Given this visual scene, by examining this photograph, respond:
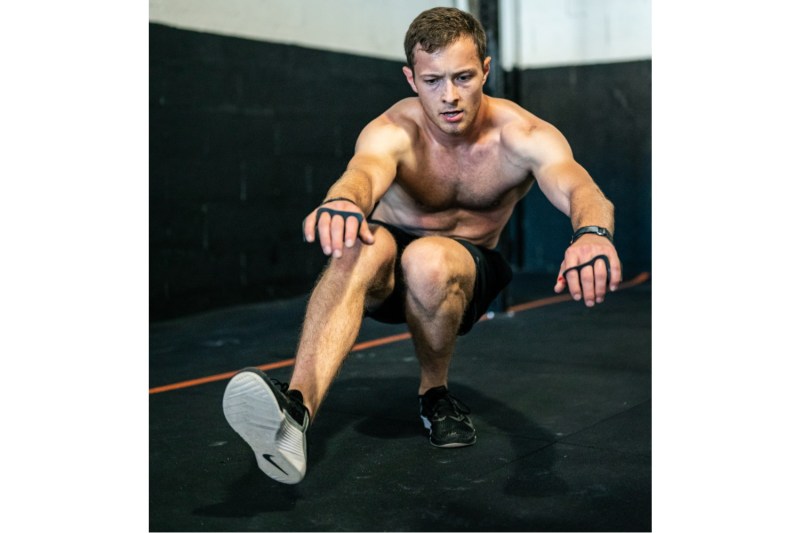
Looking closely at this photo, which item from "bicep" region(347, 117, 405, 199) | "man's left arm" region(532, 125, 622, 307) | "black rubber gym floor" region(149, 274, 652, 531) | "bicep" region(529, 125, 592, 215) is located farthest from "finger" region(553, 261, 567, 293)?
"bicep" region(347, 117, 405, 199)

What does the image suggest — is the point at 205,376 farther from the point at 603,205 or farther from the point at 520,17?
the point at 520,17

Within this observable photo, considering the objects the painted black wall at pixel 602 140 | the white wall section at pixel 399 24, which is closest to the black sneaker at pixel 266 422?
the white wall section at pixel 399 24

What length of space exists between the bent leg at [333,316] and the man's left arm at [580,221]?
41cm

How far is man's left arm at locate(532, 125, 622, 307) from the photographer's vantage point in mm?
1668

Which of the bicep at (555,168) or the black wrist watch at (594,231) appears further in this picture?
the bicep at (555,168)

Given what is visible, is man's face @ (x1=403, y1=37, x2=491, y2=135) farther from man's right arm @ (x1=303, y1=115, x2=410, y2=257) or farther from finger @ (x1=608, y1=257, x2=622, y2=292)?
finger @ (x1=608, y1=257, x2=622, y2=292)

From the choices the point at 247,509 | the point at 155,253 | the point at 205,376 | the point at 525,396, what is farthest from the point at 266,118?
the point at 247,509

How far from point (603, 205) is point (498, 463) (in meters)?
0.67

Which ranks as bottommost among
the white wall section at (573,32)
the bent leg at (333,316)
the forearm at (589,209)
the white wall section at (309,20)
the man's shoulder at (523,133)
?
the bent leg at (333,316)

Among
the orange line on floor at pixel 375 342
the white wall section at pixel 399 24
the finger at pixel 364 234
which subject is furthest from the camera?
the white wall section at pixel 399 24

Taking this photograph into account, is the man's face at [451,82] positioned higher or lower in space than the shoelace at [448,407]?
higher

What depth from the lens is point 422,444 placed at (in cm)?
240

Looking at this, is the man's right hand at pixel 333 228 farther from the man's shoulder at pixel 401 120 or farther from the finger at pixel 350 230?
the man's shoulder at pixel 401 120

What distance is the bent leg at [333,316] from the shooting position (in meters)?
1.97
